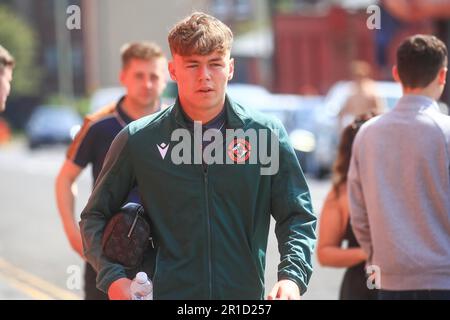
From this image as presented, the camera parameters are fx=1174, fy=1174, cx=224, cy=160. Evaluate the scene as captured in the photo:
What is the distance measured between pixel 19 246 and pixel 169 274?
10501mm

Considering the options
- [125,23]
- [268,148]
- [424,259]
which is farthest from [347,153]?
[125,23]

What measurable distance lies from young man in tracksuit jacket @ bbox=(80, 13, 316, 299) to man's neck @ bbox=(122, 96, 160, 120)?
238 cm

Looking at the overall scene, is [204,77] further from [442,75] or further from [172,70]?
[442,75]

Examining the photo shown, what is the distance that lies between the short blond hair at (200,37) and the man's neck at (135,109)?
8.12 feet

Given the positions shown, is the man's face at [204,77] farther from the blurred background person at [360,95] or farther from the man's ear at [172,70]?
the blurred background person at [360,95]

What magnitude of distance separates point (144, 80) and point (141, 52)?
0.25m

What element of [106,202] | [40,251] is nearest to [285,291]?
[106,202]

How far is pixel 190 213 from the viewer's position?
13.3 ft

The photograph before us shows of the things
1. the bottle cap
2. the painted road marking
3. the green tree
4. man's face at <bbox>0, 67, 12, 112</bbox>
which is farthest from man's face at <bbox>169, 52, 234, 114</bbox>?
the green tree

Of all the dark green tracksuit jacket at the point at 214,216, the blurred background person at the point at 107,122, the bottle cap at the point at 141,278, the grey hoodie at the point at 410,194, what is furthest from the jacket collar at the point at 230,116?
the blurred background person at the point at 107,122

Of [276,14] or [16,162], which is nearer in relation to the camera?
[16,162]

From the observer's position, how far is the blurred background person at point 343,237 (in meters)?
6.13
